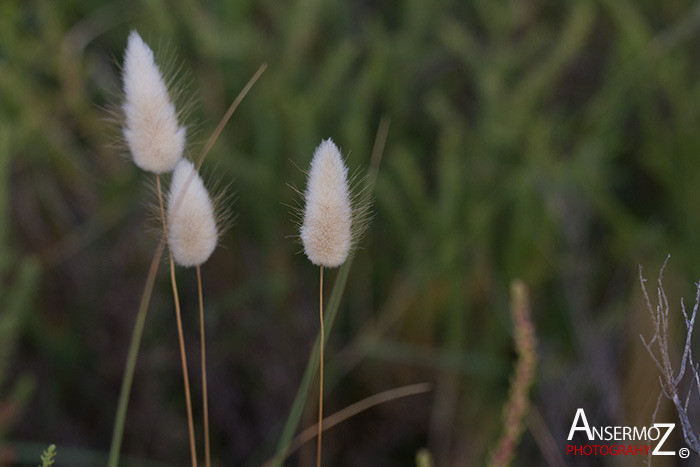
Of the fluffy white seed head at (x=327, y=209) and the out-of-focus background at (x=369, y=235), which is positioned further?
the out-of-focus background at (x=369, y=235)

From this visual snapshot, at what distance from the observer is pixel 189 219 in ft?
1.72

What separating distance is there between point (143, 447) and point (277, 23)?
82 cm

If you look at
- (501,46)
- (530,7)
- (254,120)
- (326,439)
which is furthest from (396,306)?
(530,7)

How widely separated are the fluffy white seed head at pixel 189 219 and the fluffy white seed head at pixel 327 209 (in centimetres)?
7

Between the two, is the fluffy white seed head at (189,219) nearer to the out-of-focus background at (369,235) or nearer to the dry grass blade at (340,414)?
the dry grass blade at (340,414)

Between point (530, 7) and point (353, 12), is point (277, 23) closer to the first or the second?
point (353, 12)

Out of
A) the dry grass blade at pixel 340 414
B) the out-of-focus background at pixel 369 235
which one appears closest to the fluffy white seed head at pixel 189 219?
the dry grass blade at pixel 340 414

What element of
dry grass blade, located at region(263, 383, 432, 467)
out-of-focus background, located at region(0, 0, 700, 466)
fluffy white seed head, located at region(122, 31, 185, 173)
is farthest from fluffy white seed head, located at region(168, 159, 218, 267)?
out-of-focus background, located at region(0, 0, 700, 466)

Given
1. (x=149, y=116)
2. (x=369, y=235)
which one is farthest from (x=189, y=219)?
(x=369, y=235)

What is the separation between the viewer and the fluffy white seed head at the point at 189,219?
0.52 metres

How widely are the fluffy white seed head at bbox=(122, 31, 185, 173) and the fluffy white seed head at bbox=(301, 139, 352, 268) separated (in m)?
0.11

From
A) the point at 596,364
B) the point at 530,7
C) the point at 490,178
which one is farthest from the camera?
the point at 530,7

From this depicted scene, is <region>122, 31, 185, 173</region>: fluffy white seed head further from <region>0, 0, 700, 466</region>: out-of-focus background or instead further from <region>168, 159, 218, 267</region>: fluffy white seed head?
<region>0, 0, 700, 466</region>: out-of-focus background

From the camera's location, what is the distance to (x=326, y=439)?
3.72 feet
